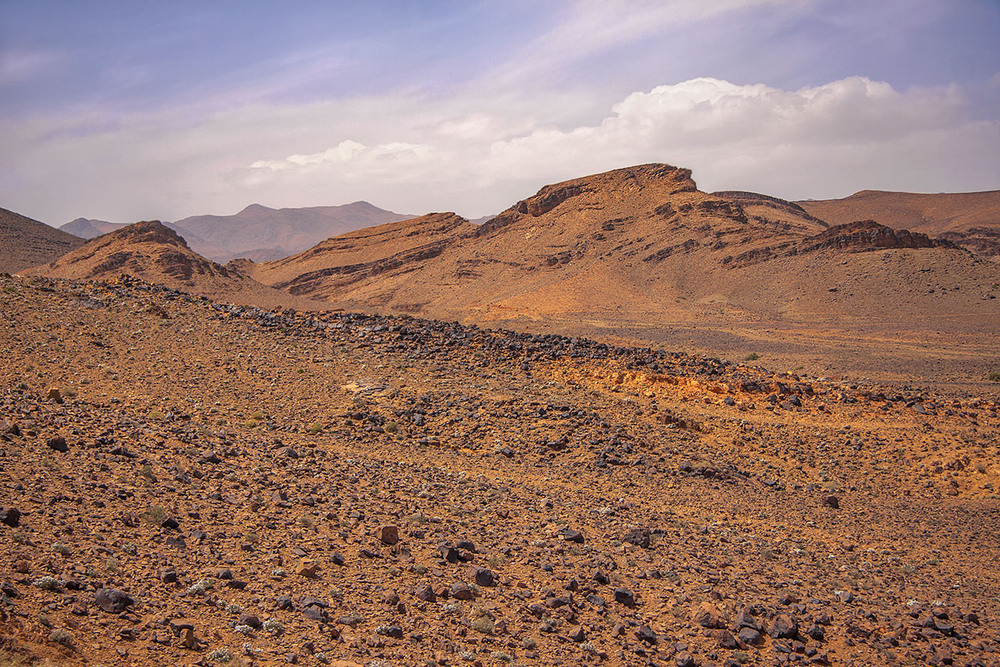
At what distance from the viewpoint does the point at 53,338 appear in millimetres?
13656

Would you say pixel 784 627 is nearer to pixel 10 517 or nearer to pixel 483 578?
pixel 483 578

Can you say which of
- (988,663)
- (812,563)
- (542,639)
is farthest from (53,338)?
(988,663)

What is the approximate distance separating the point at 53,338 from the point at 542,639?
1187cm

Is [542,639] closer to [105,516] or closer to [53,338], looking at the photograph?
[105,516]

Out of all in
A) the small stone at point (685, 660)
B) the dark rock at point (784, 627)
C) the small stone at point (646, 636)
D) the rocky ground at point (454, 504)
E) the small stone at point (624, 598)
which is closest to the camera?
the rocky ground at point (454, 504)

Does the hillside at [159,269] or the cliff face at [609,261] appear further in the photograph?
the cliff face at [609,261]

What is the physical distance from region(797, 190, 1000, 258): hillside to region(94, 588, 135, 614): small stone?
10913cm

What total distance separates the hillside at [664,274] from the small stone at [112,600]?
28676 millimetres

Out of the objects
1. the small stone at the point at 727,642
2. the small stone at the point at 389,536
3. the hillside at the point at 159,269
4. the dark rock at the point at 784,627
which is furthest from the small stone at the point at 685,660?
the hillside at the point at 159,269

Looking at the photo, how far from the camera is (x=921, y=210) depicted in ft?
419

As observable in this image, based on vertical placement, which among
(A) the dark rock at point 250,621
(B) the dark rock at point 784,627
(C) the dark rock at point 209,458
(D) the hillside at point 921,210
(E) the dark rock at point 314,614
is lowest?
(B) the dark rock at point 784,627

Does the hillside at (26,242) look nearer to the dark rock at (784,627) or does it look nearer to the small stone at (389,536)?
the small stone at (389,536)

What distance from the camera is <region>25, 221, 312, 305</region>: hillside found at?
48.0 metres

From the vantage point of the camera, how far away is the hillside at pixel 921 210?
105 metres
